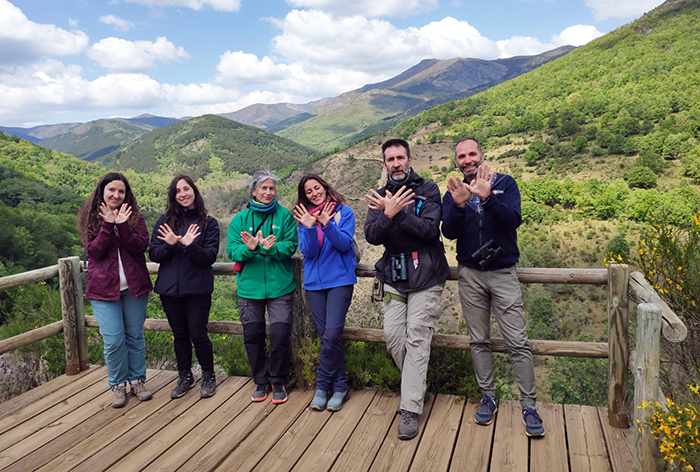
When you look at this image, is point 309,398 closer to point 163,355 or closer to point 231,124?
point 163,355

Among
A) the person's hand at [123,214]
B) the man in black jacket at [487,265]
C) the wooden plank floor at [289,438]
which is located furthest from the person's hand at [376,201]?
the person's hand at [123,214]

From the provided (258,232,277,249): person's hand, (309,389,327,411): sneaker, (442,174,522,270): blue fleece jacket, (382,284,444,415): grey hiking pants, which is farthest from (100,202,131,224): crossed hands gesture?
(442,174,522,270): blue fleece jacket

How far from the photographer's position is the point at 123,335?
346cm

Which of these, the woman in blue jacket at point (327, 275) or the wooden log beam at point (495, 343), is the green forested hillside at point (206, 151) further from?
the woman in blue jacket at point (327, 275)

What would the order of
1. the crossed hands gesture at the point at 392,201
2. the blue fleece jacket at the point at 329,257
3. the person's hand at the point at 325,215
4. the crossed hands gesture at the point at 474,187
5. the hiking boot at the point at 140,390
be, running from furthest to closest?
the hiking boot at the point at 140,390, the blue fleece jacket at the point at 329,257, the person's hand at the point at 325,215, the crossed hands gesture at the point at 392,201, the crossed hands gesture at the point at 474,187

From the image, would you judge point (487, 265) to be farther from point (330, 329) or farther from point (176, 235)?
point (176, 235)

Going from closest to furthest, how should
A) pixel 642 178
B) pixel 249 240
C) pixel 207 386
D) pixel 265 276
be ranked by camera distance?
pixel 249 240, pixel 265 276, pixel 207 386, pixel 642 178

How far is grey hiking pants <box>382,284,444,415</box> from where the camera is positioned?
2.88 meters

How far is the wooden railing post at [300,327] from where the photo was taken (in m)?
3.54

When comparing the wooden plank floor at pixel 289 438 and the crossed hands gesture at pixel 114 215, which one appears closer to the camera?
the wooden plank floor at pixel 289 438

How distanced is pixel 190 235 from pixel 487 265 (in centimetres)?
211

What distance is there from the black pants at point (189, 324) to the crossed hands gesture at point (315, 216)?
1021mm

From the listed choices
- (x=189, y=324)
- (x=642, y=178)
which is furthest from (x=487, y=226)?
(x=642, y=178)

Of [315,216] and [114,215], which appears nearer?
[315,216]
